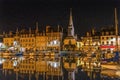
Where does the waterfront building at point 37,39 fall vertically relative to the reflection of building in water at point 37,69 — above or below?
above

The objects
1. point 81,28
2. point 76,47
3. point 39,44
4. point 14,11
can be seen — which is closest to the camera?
point 14,11

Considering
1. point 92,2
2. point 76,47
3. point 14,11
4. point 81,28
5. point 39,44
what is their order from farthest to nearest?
1. point 39,44
2. point 76,47
3. point 81,28
4. point 14,11
5. point 92,2

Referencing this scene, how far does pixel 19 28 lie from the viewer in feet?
21.9

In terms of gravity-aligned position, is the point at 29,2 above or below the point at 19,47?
above

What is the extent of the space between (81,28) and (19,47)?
1.85 metres

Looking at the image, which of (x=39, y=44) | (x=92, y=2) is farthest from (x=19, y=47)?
(x=92, y=2)

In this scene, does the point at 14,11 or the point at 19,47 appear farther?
the point at 19,47

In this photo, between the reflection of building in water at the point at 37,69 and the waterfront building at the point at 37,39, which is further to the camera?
the waterfront building at the point at 37,39

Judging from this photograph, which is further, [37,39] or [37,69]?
[37,39]

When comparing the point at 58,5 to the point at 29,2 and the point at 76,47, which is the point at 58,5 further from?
the point at 76,47

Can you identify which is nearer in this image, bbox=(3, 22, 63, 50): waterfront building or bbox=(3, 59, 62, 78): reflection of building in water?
bbox=(3, 59, 62, 78): reflection of building in water

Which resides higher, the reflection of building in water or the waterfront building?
the waterfront building

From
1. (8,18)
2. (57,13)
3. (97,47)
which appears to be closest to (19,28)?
(8,18)

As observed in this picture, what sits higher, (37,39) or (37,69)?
(37,39)
